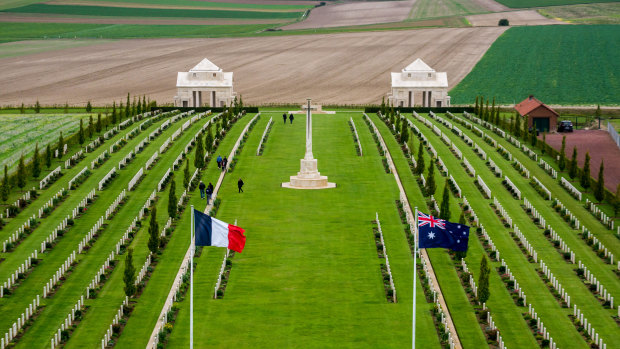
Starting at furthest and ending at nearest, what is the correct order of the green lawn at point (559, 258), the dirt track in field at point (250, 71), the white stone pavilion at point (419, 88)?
the dirt track in field at point (250, 71) → the white stone pavilion at point (419, 88) → the green lawn at point (559, 258)

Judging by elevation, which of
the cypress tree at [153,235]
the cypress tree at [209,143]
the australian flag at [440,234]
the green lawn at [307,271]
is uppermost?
the australian flag at [440,234]

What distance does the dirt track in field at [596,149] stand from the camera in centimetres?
8671

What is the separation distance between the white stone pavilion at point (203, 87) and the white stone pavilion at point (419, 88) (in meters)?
22.6

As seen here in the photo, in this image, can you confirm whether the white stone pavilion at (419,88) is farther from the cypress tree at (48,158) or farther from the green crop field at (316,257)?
the cypress tree at (48,158)

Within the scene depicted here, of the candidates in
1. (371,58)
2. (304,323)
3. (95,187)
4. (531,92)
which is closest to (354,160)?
(95,187)

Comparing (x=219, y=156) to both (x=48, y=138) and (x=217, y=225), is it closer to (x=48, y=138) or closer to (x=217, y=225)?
(x=48, y=138)

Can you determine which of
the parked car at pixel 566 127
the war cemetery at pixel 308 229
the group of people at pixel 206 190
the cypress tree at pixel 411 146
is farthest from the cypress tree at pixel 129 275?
Result: the parked car at pixel 566 127

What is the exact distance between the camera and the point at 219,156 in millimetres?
87438

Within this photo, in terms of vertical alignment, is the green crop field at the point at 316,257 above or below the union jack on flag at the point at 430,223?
below

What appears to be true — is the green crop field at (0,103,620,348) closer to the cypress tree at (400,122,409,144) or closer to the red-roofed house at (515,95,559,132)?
the cypress tree at (400,122,409,144)

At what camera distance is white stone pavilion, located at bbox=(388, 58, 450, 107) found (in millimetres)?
148125

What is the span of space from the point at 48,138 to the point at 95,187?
1150 inches

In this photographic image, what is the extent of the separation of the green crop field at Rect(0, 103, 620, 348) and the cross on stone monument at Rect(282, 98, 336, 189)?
1368 mm

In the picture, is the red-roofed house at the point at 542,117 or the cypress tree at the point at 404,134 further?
the red-roofed house at the point at 542,117
